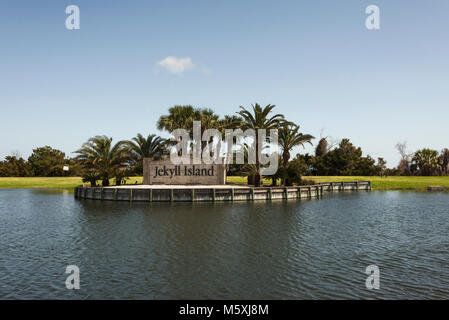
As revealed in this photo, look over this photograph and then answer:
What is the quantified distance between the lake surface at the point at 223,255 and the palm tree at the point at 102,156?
70.6 ft

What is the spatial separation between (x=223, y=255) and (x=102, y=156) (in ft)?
135

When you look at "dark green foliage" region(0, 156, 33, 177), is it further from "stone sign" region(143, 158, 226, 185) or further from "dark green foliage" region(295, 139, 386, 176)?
"dark green foliage" region(295, 139, 386, 176)

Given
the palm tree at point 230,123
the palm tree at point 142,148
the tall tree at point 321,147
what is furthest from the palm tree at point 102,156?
the tall tree at point 321,147

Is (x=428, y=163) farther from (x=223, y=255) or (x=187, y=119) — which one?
(x=223, y=255)

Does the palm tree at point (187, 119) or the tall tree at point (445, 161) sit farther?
the tall tree at point (445, 161)

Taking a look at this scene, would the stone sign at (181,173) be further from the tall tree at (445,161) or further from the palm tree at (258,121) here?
the tall tree at (445,161)

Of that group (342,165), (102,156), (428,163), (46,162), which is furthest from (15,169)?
(428,163)

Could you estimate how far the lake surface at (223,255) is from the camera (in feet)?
40.9

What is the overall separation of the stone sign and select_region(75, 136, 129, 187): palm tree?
16.7 ft

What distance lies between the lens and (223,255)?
17203 millimetres

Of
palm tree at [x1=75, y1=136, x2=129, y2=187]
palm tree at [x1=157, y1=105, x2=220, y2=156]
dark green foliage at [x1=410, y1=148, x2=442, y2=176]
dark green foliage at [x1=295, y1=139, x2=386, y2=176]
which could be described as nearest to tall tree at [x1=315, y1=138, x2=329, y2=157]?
dark green foliage at [x1=295, y1=139, x2=386, y2=176]

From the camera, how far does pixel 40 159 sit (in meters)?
115

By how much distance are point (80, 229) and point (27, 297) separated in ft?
42.4
